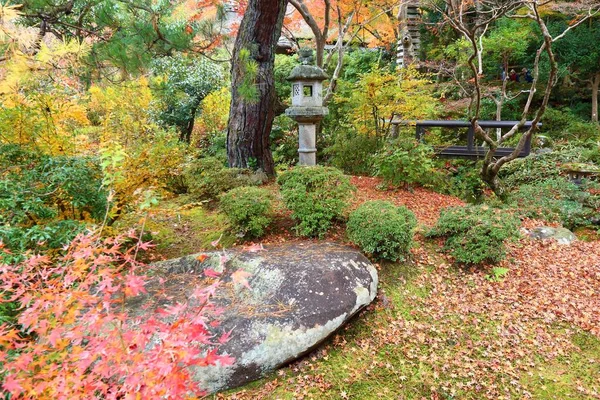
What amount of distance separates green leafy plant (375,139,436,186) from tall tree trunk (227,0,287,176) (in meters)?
1.72

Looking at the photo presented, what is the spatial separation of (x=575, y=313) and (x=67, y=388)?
365cm

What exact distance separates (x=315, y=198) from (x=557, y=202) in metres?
3.84

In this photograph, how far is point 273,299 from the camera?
109 inches

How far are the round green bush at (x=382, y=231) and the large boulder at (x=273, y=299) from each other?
0.18 meters

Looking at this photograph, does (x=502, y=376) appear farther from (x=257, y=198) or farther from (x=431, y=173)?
(x=431, y=173)

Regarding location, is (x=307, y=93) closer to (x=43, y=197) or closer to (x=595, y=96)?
(x=43, y=197)

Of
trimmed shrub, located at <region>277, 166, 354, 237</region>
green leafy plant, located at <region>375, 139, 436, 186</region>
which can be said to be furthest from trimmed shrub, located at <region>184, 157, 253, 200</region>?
green leafy plant, located at <region>375, 139, 436, 186</region>

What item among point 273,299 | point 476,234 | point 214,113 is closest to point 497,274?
point 476,234

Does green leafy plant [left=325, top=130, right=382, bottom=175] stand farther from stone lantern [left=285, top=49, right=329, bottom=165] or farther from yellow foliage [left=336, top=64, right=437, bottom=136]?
stone lantern [left=285, top=49, right=329, bottom=165]

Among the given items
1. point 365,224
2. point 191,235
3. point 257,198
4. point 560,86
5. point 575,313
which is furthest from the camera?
point 560,86

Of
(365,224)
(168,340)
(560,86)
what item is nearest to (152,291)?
(168,340)

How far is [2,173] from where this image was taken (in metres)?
2.69

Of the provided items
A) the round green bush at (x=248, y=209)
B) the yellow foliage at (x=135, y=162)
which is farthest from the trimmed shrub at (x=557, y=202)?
the yellow foliage at (x=135, y=162)

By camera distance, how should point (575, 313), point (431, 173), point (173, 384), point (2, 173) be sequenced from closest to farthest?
point (173, 384)
point (2, 173)
point (575, 313)
point (431, 173)
